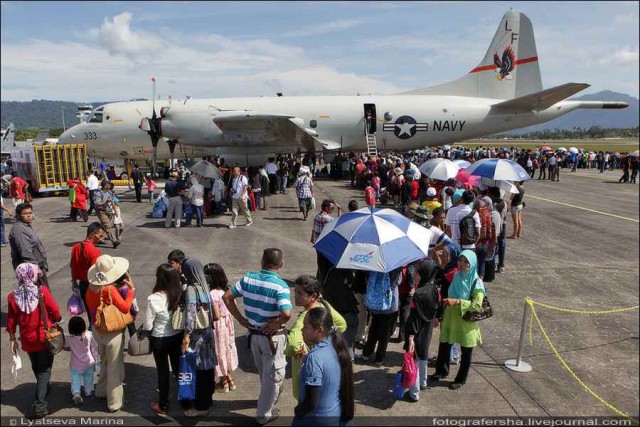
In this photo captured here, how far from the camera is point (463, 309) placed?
4.83m

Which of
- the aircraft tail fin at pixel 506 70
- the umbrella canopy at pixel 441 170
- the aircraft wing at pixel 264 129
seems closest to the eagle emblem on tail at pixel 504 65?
the aircraft tail fin at pixel 506 70

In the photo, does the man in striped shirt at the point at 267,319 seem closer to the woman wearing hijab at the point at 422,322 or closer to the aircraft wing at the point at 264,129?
the woman wearing hijab at the point at 422,322

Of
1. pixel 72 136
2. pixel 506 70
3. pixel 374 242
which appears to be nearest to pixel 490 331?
pixel 374 242

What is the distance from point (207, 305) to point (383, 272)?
1.98 meters

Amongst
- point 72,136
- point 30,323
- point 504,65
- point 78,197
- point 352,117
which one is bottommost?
point 30,323

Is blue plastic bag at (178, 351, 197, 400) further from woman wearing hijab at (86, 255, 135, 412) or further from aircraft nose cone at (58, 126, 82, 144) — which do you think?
aircraft nose cone at (58, 126, 82, 144)

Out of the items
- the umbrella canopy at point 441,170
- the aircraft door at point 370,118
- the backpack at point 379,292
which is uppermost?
the aircraft door at point 370,118

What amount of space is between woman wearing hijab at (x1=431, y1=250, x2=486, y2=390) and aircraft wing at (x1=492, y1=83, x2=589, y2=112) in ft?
59.2

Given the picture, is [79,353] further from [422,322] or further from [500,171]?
[500,171]

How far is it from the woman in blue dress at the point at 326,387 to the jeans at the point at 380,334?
2.36 m

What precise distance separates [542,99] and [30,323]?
23415 mm

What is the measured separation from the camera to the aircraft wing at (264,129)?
17969mm

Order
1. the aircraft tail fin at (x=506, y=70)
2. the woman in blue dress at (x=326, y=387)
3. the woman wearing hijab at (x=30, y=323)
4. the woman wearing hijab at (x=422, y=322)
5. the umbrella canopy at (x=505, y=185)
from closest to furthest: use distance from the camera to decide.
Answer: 1. the woman in blue dress at (x=326, y=387)
2. the woman wearing hijab at (x=30, y=323)
3. the woman wearing hijab at (x=422, y=322)
4. the umbrella canopy at (x=505, y=185)
5. the aircraft tail fin at (x=506, y=70)

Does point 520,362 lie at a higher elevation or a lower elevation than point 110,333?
lower
